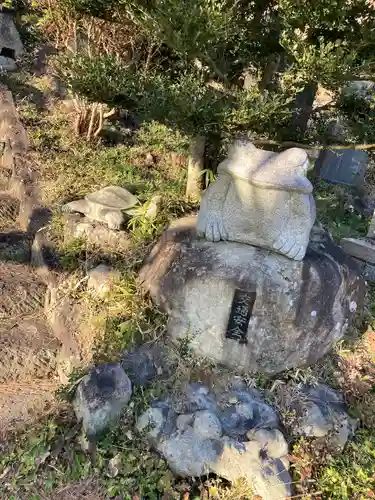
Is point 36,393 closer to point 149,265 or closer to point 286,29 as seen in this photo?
point 149,265

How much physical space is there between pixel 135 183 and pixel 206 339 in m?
3.29

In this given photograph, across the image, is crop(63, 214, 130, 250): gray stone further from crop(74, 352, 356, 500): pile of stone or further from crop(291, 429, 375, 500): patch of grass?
crop(291, 429, 375, 500): patch of grass

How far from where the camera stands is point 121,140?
862 centimetres

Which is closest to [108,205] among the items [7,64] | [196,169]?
[196,169]

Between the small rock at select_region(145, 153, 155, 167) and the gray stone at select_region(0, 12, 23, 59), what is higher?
the gray stone at select_region(0, 12, 23, 59)

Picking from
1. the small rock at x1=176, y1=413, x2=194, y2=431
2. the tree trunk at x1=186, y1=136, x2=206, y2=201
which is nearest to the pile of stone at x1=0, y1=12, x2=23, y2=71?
the tree trunk at x1=186, y1=136, x2=206, y2=201

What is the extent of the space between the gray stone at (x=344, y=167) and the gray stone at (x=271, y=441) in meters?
7.24

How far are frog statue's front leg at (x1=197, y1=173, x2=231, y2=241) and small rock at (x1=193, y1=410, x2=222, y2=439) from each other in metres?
1.66

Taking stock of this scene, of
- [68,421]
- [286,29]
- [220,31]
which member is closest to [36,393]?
[68,421]

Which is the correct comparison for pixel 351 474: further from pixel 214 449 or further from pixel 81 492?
pixel 81 492

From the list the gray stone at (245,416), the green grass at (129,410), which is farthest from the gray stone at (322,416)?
the gray stone at (245,416)

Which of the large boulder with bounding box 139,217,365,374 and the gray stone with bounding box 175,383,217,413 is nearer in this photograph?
the gray stone with bounding box 175,383,217,413

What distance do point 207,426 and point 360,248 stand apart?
403 cm

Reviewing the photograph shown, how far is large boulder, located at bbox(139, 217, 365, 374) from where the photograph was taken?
4.07m
